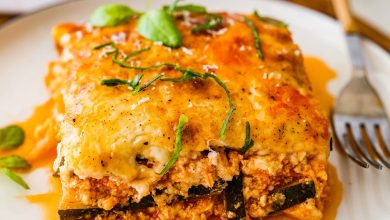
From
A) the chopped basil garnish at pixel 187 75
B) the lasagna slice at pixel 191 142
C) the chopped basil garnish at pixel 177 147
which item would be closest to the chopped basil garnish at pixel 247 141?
the lasagna slice at pixel 191 142

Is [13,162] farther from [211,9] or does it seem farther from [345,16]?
[345,16]

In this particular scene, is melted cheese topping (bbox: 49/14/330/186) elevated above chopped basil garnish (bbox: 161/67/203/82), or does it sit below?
below

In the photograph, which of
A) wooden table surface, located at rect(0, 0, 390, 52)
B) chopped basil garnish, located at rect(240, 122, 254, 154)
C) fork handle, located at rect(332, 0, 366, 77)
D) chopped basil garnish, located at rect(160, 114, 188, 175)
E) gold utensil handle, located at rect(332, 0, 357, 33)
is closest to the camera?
chopped basil garnish, located at rect(160, 114, 188, 175)

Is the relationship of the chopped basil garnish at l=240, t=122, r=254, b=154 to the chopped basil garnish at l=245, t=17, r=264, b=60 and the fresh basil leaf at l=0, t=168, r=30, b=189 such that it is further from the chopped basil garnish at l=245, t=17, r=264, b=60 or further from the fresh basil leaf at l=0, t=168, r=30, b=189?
the fresh basil leaf at l=0, t=168, r=30, b=189

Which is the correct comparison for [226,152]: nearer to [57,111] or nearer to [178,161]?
[178,161]

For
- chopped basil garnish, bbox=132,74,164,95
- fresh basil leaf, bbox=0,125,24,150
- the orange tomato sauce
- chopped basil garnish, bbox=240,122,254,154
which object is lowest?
the orange tomato sauce

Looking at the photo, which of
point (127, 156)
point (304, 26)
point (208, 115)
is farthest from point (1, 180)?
point (304, 26)

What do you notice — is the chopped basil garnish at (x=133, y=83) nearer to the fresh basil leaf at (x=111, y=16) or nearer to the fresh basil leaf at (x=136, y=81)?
the fresh basil leaf at (x=136, y=81)

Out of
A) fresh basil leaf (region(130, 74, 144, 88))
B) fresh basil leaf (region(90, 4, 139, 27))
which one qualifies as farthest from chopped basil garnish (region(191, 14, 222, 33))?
fresh basil leaf (region(130, 74, 144, 88))
